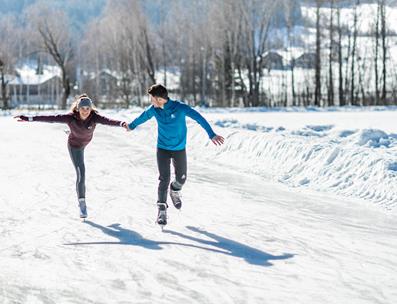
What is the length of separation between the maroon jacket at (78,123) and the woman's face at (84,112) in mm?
59

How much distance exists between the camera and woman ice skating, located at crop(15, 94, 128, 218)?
20.9ft

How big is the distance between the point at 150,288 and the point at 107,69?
59.5 meters

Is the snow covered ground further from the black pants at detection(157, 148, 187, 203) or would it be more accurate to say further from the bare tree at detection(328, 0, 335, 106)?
the bare tree at detection(328, 0, 335, 106)

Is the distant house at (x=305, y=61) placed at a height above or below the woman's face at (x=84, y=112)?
above

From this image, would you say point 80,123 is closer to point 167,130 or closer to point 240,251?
point 167,130

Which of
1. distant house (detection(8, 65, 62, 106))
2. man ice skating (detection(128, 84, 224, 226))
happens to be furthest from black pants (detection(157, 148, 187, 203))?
distant house (detection(8, 65, 62, 106))

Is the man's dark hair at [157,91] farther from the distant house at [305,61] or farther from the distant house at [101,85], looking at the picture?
the distant house at [101,85]

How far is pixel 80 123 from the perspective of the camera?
6457 millimetres

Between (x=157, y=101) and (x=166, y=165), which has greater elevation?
(x=157, y=101)

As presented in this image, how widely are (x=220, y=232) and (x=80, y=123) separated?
2098 millimetres

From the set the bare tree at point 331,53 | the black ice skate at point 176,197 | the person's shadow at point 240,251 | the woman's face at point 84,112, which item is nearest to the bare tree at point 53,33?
the bare tree at point 331,53

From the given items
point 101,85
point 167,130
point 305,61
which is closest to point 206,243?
point 167,130

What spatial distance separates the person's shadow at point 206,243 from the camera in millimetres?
4766

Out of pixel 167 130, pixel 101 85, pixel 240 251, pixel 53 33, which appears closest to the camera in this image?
pixel 240 251
